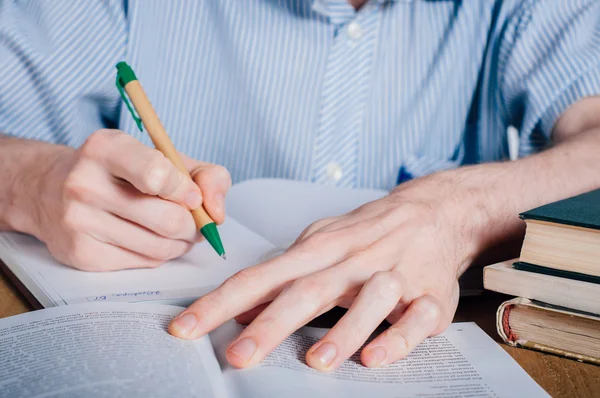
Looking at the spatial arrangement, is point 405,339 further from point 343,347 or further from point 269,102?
point 269,102

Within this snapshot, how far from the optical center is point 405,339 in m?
0.54

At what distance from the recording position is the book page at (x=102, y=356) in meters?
0.44

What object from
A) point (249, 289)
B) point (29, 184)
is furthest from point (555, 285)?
point (29, 184)

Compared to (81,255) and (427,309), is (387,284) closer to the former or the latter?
(427,309)

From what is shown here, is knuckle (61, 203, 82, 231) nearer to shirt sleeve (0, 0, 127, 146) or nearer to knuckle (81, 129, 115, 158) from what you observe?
knuckle (81, 129, 115, 158)

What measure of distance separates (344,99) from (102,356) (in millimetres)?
824

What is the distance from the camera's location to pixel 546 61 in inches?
44.2

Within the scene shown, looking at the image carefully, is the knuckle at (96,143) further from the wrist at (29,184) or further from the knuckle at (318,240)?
the knuckle at (318,240)

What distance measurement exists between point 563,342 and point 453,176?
279 millimetres

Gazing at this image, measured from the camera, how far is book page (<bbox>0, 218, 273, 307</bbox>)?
24.9 inches

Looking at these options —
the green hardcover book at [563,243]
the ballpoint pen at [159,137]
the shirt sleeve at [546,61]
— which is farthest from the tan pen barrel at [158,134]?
the shirt sleeve at [546,61]

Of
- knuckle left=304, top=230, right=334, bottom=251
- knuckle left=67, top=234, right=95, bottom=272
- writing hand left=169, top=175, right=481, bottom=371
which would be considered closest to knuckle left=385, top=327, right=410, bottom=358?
writing hand left=169, top=175, right=481, bottom=371

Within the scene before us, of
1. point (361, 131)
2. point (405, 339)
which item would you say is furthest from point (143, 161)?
point (361, 131)

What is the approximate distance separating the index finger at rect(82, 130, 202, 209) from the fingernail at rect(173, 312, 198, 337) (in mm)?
154
